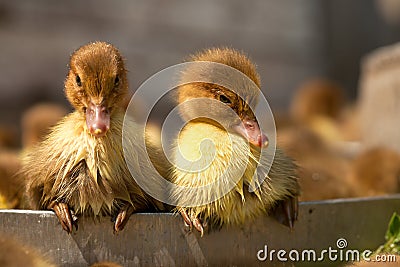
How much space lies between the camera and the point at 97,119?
1641 millimetres

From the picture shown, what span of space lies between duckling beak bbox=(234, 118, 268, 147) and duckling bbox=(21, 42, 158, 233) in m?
0.22

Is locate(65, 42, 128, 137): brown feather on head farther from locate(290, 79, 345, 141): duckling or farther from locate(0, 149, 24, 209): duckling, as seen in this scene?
locate(290, 79, 345, 141): duckling

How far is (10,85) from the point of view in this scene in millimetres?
5465

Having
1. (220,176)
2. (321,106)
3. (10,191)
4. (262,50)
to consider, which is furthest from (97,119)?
(262,50)

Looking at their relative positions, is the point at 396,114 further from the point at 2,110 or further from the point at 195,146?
the point at 2,110

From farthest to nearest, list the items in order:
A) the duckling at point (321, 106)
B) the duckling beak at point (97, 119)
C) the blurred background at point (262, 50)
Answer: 1. the duckling at point (321, 106)
2. the blurred background at point (262, 50)
3. the duckling beak at point (97, 119)

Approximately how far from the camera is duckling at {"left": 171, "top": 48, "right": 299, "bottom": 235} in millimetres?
1664

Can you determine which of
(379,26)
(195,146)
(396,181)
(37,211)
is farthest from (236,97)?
(379,26)

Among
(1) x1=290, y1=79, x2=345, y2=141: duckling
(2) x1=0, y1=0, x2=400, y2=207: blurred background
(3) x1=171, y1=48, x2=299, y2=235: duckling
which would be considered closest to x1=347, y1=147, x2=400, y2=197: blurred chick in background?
(2) x1=0, y1=0, x2=400, y2=207: blurred background

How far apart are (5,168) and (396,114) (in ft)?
5.80

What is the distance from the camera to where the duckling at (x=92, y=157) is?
164cm

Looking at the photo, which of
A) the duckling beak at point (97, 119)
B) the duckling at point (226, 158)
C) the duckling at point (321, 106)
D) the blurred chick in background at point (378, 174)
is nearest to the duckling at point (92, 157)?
the duckling beak at point (97, 119)

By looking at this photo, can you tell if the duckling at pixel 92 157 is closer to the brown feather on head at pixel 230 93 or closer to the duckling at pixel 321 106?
the brown feather on head at pixel 230 93

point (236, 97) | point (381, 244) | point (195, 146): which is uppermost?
point (236, 97)
